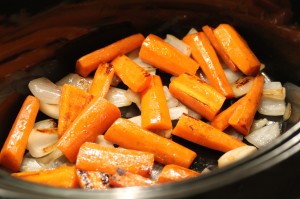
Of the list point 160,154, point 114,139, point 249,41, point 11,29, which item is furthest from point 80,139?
point 249,41

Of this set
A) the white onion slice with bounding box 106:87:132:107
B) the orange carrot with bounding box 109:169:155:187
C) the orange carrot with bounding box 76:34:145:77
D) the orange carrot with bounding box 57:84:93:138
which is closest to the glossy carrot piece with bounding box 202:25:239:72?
the orange carrot with bounding box 76:34:145:77

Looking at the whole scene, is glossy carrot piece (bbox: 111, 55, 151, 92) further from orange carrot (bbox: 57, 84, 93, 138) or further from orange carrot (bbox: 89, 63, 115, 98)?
orange carrot (bbox: 57, 84, 93, 138)

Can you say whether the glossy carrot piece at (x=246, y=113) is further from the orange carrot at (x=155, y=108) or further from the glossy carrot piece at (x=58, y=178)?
the glossy carrot piece at (x=58, y=178)

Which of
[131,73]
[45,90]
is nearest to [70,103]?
[45,90]

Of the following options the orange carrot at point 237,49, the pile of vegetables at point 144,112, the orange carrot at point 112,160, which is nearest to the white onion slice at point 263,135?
the pile of vegetables at point 144,112

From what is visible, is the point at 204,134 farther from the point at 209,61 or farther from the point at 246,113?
the point at 209,61

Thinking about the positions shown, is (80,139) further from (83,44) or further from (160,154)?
(83,44)
